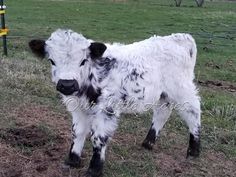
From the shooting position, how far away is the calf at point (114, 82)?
4438mm

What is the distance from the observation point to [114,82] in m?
4.93

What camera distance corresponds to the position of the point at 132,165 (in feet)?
17.6

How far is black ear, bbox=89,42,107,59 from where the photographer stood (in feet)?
15.0

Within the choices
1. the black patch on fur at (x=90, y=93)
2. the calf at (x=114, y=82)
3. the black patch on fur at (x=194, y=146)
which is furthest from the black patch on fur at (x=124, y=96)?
the black patch on fur at (x=194, y=146)

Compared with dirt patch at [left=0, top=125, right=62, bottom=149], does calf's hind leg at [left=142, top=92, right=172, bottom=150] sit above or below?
above

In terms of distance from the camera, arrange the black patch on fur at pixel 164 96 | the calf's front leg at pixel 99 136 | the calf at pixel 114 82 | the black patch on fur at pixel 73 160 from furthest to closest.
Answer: the black patch on fur at pixel 164 96, the black patch on fur at pixel 73 160, the calf's front leg at pixel 99 136, the calf at pixel 114 82

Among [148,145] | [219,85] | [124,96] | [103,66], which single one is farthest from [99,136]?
[219,85]

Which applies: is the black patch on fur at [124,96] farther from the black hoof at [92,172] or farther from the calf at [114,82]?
the black hoof at [92,172]

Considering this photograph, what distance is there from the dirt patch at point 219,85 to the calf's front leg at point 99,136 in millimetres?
5347

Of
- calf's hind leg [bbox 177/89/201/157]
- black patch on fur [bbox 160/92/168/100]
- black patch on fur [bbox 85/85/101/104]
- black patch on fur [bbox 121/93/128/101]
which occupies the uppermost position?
black patch on fur [bbox 85/85/101/104]

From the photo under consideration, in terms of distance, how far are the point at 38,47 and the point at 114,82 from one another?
2.89 ft

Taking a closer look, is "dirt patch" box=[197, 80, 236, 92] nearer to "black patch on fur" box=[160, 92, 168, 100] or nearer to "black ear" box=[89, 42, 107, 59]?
"black patch on fur" box=[160, 92, 168, 100]

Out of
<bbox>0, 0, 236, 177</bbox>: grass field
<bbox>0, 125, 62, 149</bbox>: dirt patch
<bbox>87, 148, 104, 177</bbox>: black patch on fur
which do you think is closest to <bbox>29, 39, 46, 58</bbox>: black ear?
<bbox>87, 148, 104, 177</bbox>: black patch on fur

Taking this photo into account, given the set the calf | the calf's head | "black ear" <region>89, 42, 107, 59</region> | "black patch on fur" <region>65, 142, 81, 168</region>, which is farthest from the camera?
"black patch on fur" <region>65, 142, 81, 168</region>
